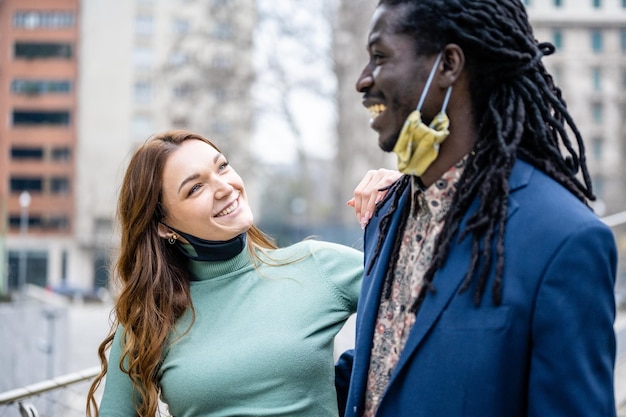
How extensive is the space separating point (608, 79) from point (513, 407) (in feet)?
107

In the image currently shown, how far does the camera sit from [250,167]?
82.0 ft

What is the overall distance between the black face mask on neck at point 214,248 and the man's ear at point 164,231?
0.03 metres

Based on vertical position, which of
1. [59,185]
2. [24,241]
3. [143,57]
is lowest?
[24,241]

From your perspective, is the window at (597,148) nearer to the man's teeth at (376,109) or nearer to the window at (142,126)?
the window at (142,126)

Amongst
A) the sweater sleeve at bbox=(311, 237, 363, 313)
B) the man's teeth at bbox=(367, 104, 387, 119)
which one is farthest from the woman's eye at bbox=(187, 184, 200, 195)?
the man's teeth at bbox=(367, 104, 387, 119)

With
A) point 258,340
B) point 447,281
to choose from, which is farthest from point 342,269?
point 447,281

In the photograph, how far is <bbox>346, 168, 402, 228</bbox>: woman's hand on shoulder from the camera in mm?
2261

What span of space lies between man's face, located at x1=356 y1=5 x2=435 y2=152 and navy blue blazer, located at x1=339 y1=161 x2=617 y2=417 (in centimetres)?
28

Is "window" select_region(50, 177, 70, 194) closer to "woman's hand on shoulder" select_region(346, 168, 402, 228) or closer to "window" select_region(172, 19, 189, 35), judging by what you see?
"window" select_region(172, 19, 189, 35)

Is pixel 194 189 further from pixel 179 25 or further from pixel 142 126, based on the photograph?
pixel 142 126

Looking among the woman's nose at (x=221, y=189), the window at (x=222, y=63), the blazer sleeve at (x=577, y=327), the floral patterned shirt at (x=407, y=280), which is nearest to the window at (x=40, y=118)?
the window at (x=222, y=63)

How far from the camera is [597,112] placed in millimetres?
34250

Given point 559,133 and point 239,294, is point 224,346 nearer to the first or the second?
point 239,294

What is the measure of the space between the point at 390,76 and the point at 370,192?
2.23 feet
